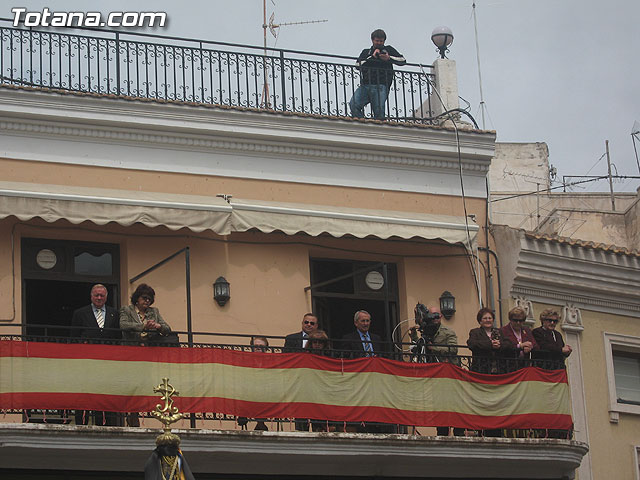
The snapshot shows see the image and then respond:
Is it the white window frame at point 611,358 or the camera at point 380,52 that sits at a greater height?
the camera at point 380,52

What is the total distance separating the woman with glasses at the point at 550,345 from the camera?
60.4ft

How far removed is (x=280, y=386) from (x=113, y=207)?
2.90 meters

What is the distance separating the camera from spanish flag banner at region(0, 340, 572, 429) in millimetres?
16031

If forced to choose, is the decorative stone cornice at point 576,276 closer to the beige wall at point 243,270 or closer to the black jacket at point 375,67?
the beige wall at point 243,270

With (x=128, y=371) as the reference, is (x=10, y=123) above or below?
above

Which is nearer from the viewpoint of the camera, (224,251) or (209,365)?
(209,365)

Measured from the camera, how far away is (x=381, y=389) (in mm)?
17469

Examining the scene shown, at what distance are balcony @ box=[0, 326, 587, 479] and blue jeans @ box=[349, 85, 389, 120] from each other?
346 cm

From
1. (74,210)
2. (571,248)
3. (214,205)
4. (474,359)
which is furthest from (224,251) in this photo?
(571,248)

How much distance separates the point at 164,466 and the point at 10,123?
629cm

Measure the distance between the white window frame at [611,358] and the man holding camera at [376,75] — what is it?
14.4 ft

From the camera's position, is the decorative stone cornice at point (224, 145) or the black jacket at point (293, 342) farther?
the decorative stone cornice at point (224, 145)

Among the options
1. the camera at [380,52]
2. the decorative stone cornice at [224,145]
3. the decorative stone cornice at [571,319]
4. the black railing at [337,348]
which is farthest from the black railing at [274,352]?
the camera at [380,52]

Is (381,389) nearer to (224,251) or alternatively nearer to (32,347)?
(224,251)
